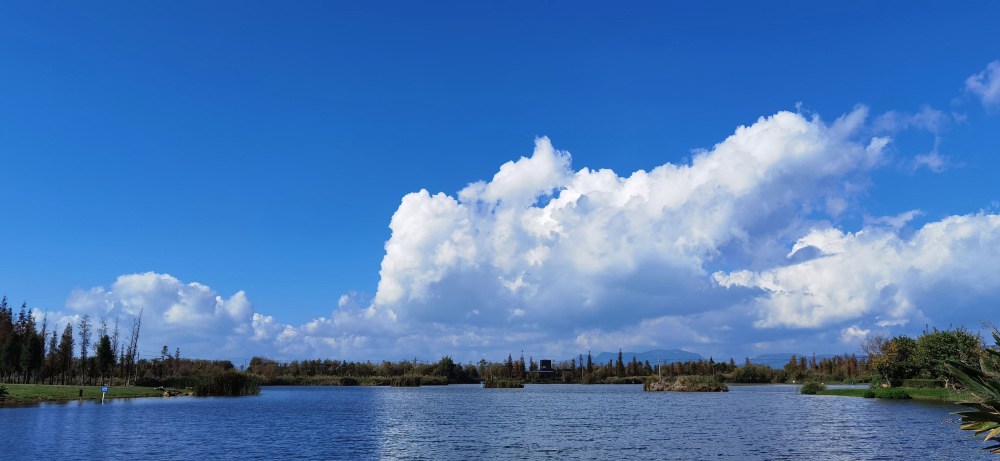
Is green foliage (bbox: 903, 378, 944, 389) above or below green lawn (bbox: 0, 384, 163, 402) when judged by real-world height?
above

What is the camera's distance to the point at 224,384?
157 m

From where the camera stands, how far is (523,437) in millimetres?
66000

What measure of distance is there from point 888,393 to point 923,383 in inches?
421

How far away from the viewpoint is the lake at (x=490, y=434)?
2093 inches

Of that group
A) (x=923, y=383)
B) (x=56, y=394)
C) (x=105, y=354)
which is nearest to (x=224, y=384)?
(x=105, y=354)

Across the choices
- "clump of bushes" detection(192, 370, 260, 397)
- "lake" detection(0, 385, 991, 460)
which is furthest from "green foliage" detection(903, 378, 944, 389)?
"clump of bushes" detection(192, 370, 260, 397)

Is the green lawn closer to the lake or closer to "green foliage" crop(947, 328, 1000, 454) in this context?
the lake

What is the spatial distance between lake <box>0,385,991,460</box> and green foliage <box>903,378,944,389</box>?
991 inches

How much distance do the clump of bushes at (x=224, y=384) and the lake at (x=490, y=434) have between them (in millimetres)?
51412

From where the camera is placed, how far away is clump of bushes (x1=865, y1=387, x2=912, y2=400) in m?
118

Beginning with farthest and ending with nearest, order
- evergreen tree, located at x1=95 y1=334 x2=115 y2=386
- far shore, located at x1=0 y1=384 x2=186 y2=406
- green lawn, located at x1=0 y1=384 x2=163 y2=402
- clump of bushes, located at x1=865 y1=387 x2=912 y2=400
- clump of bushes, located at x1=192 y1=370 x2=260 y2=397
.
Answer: evergreen tree, located at x1=95 y1=334 x2=115 y2=386, clump of bushes, located at x1=192 y1=370 x2=260 y2=397, clump of bushes, located at x1=865 y1=387 x2=912 y2=400, green lawn, located at x1=0 y1=384 x2=163 y2=402, far shore, located at x1=0 y1=384 x2=186 y2=406

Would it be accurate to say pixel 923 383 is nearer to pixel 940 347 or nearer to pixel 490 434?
pixel 940 347

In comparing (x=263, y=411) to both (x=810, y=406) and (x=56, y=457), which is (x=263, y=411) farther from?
(x=810, y=406)

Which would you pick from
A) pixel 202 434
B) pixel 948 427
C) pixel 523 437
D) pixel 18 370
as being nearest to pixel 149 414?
pixel 202 434
